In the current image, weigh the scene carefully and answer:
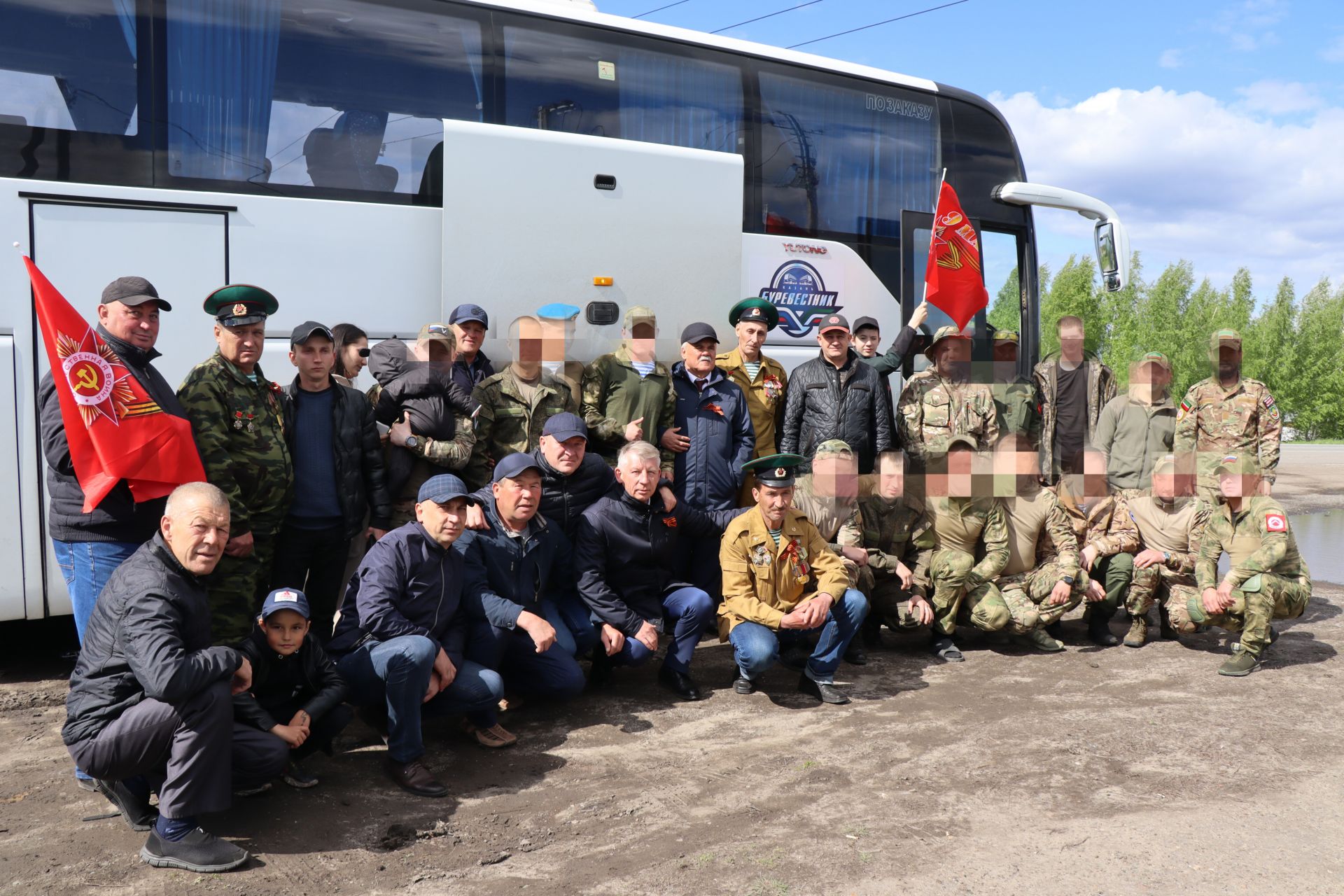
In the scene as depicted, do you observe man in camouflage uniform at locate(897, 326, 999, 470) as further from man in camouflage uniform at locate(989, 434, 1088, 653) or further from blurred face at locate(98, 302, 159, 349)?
blurred face at locate(98, 302, 159, 349)

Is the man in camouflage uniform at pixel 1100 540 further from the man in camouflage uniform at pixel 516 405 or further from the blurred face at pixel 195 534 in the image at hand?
the blurred face at pixel 195 534

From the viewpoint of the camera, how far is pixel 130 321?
166 inches

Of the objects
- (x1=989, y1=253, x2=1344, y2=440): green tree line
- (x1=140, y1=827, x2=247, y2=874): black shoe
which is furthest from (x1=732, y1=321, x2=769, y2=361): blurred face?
(x1=989, y1=253, x2=1344, y2=440): green tree line

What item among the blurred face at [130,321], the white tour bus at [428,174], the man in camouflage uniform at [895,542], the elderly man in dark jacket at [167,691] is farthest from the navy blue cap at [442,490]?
the man in camouflage uniform at [895,542]

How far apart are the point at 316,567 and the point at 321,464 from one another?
533 millimetres

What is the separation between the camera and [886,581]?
6281 mm

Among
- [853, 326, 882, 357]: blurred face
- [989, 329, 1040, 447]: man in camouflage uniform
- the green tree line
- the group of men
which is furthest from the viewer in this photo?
the green tree line

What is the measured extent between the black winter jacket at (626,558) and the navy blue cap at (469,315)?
1.18 m

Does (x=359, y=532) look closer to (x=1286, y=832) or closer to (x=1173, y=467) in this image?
(x=1286, y=832)

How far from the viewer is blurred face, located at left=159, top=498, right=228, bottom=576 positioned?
3500mm

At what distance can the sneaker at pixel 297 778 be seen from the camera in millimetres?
4145

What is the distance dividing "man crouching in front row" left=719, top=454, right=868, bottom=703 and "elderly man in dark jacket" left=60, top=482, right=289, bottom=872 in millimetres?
2538

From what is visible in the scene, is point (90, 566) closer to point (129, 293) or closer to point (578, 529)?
point (129, 293)

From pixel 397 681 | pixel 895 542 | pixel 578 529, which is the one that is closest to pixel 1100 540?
pixel 895 542
